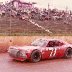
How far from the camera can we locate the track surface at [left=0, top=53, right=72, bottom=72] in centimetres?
1220

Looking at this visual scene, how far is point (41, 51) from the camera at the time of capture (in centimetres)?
1432

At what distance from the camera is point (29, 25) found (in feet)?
80.5

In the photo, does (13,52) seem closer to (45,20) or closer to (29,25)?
(29,25)

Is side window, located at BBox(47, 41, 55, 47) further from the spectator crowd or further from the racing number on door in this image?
the spectator crowd

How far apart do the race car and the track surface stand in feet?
0.87

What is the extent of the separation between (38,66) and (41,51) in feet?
4.52

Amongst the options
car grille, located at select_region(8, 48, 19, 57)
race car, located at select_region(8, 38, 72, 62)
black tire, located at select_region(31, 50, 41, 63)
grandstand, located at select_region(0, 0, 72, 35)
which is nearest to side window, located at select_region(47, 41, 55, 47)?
race car, located at select_region(8, 38, 72, 62)

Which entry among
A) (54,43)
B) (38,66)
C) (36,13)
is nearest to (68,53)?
(54,43)

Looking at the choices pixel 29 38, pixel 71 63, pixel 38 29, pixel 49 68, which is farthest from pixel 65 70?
pixel 38 29

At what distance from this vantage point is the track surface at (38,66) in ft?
40.0

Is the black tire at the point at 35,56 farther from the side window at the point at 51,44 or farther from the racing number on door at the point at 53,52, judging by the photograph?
the side window at the point at 51,44

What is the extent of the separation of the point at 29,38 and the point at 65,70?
351 inches

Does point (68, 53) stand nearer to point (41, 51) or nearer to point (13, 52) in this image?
point (41, 51)

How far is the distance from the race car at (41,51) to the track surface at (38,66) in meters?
0.27
